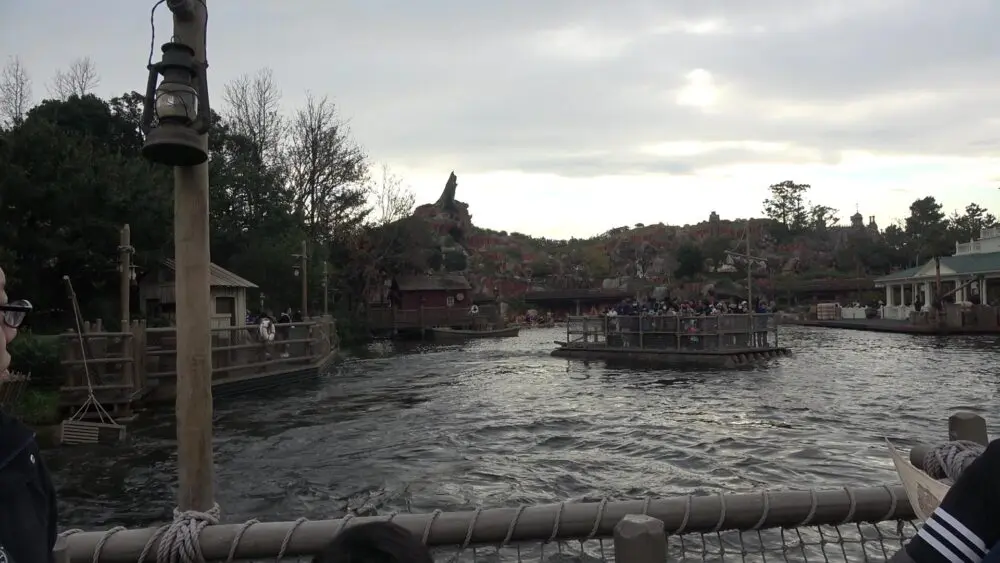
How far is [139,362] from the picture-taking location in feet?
50.9

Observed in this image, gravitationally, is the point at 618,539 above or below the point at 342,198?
below

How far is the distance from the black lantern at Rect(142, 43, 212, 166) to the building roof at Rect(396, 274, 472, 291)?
5044 cm

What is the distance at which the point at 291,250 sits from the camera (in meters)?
36.5

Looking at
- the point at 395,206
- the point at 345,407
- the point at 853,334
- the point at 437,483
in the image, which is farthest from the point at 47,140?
the point at 853,334

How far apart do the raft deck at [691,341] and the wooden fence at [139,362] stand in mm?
13019

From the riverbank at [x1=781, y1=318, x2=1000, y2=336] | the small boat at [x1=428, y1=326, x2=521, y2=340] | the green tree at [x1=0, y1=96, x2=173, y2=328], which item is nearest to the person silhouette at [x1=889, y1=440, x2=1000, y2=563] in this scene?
the green tree at [x1=0, y1=96, x2=173, y2=328]

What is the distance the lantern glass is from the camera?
3.51 metres

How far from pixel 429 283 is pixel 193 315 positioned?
51.0 metres

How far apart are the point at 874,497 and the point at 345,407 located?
1489cm

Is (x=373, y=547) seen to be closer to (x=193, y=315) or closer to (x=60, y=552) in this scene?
(x=60, y=552)

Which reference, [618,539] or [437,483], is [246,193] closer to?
[437,483]

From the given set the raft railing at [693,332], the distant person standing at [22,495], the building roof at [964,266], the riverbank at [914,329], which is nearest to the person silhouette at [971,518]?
the distant person standing at [22,495]

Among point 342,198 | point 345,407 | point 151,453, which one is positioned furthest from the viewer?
point 342,198

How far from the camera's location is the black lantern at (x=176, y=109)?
11.5ft
